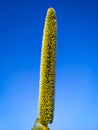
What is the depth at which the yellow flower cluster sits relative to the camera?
7668mm

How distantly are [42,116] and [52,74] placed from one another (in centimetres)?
131

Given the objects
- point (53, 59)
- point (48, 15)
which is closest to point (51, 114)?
point (53, 59)

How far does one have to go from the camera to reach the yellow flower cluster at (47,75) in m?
7.67

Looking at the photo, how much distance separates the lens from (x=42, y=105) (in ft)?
25.2

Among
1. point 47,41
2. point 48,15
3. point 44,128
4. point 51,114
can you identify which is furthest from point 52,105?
point 48,15

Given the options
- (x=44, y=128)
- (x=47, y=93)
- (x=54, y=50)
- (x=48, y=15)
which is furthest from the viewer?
(x=48, y=15)

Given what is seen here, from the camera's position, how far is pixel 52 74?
794 centimetres

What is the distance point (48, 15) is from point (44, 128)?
153 inches

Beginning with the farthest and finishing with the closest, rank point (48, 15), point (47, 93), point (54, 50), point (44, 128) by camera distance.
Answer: point (48, 15) → point (54, 50) → point (47, 93) → point (44, 128)

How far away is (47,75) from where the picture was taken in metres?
7.89

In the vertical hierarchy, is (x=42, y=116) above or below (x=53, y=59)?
below

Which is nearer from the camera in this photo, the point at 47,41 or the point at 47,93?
the point at 47,93

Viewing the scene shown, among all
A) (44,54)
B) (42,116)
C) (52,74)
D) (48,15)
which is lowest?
(42,116)

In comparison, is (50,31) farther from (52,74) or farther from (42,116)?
(42,116)
